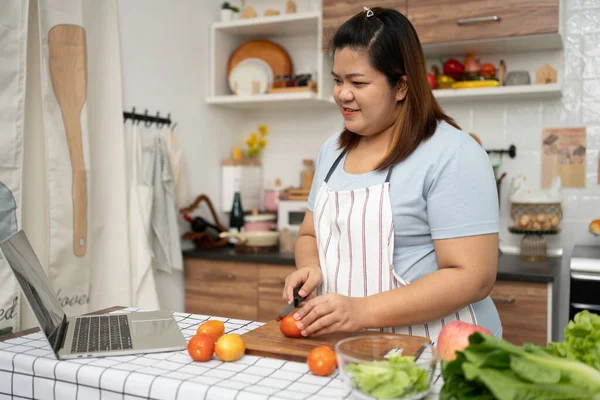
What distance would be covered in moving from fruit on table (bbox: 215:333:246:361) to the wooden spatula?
3.90 ft

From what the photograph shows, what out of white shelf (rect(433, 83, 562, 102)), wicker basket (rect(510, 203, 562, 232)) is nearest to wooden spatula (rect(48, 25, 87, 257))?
white shelf (rect(433, 83, 562, 102))

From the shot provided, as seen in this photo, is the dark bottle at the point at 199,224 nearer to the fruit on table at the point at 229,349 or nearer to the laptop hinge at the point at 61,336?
the laptop hinge at the point at 61,336

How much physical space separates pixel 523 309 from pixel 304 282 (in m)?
1.20

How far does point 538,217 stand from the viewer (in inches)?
101

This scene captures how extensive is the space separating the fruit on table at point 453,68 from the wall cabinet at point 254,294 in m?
1.05

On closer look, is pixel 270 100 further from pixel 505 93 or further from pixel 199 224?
pixel 505 93

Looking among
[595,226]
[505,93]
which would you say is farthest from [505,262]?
[505,93]

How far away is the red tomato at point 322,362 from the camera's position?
0.97 metres

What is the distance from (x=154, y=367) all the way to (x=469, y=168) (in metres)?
0.78

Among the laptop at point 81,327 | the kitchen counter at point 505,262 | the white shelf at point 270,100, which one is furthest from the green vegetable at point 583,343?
the white shelf at point 270,100

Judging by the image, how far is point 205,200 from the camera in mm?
3051

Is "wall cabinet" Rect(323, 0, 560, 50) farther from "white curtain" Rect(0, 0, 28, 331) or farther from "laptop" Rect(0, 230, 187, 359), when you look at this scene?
"laptop" Rect(0, 230, 187, 359)

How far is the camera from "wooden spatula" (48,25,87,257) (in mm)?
1985

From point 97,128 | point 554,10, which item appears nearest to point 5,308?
point 97,128
